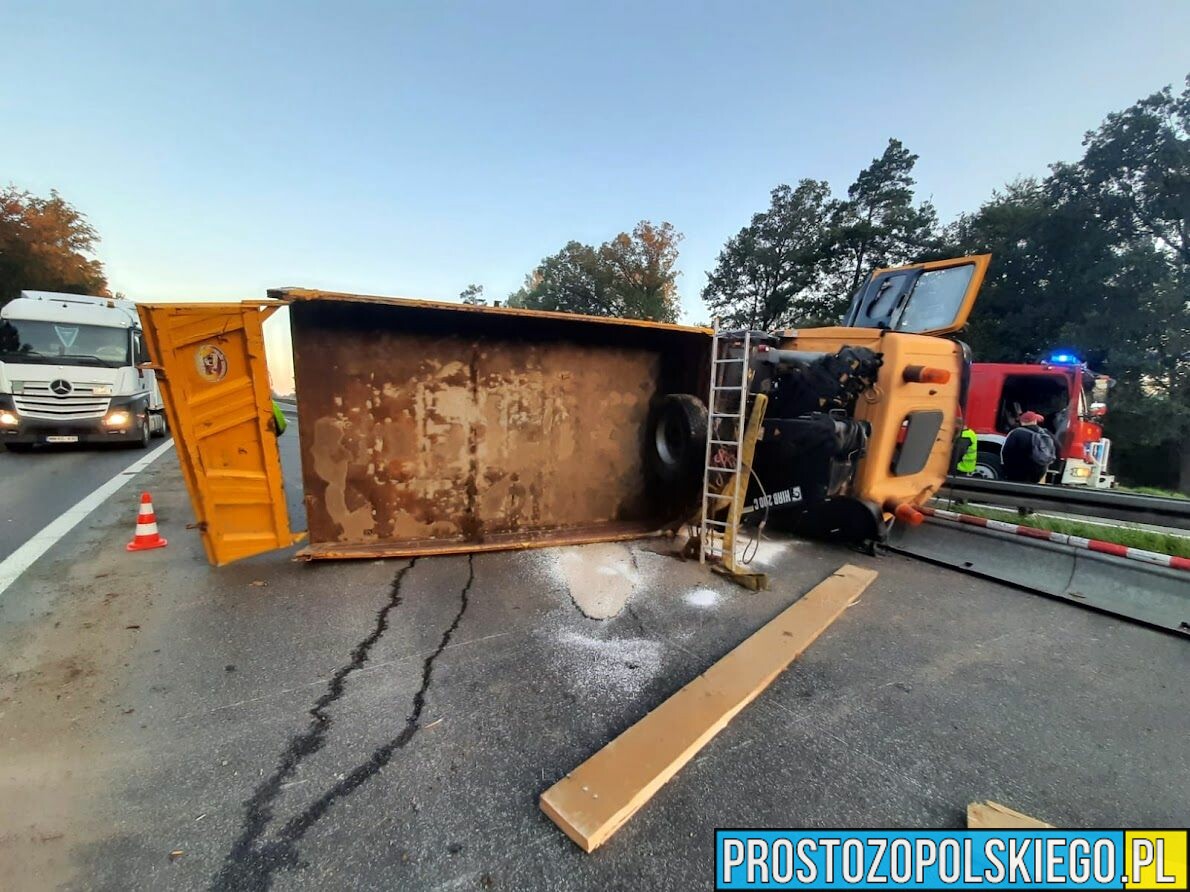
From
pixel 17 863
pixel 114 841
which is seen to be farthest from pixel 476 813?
pixel 17 863

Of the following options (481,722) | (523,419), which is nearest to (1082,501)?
(523,419)

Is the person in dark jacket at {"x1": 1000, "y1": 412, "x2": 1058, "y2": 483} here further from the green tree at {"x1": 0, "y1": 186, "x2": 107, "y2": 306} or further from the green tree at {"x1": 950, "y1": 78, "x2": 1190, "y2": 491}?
the green tree at {"x1": 0, "y1": 186, "x2": 107, "y2": 306}

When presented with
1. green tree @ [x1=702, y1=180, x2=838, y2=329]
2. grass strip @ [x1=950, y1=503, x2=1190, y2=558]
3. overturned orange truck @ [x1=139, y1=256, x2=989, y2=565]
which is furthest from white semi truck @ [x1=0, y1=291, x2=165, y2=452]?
green tree @ [x1=702, y1=180, x2=838, y2=329]

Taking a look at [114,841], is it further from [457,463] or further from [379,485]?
[457,463]

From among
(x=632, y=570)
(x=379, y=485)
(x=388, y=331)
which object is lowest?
(x=632, y=570)

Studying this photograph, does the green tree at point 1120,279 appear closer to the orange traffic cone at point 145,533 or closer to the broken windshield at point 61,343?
the orange traffic cone at point 145,533

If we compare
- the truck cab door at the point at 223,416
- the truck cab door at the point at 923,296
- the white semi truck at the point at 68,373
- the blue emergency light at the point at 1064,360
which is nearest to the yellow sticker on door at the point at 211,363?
the truck cab door at the point at 223,416

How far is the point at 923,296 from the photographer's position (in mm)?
5156

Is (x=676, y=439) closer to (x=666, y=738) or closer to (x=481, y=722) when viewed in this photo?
(x=666, y=738)

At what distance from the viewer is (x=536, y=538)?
185 inches

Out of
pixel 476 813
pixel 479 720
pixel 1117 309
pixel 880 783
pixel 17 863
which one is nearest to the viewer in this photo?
pixel 17 863

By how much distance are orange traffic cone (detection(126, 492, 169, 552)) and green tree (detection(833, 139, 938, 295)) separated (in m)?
29.6

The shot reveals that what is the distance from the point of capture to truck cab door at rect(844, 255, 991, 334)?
15.7 feet

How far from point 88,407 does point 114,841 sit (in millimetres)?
10568
